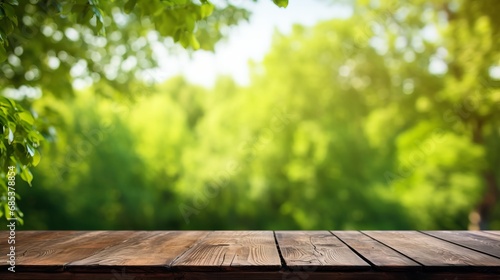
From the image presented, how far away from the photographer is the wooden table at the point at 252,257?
6.27ft

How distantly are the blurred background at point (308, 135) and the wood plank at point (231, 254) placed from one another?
260 inches

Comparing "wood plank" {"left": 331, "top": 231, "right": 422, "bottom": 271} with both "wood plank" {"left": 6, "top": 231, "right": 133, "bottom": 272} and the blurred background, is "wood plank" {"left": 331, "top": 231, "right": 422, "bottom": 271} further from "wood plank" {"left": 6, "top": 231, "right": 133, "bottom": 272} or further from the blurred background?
the blurred background

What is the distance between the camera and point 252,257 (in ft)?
6.89

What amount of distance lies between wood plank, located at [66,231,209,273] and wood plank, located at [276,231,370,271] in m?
0.49

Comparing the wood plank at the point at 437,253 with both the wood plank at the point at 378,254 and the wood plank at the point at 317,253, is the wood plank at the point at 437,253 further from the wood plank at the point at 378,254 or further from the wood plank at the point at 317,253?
the wood plank at the point at 317,253

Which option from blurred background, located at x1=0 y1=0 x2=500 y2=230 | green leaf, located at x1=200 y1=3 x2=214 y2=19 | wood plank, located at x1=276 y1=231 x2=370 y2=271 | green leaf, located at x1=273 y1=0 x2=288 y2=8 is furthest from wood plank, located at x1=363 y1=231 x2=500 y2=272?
blurred background, located at x1=0 y1=0 x2=500 y2=230

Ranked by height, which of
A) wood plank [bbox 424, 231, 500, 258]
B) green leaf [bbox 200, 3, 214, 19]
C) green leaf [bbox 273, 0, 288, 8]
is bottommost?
wood plank [bbox 424, 231, 500, 258]

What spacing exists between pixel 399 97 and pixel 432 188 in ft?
15.0

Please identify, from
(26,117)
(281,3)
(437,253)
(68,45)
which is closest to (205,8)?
(281,3)

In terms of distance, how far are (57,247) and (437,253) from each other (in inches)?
71.8

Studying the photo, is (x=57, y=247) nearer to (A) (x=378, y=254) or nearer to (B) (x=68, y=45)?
(A) (x=378, y=254)

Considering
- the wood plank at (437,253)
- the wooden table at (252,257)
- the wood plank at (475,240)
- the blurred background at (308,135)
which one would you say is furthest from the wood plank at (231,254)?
the blurred background at (308,135)

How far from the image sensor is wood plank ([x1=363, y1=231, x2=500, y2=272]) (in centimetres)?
194

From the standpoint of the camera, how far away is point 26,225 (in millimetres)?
21016
